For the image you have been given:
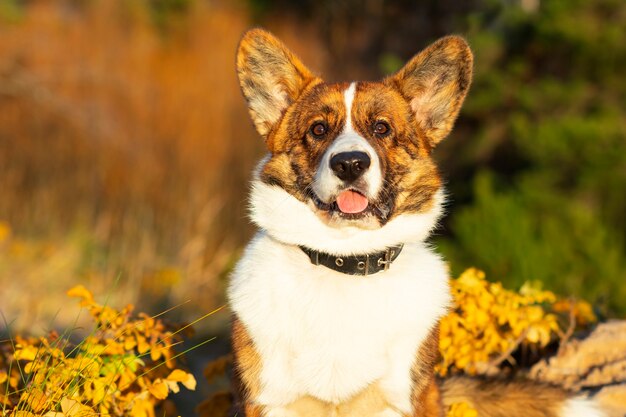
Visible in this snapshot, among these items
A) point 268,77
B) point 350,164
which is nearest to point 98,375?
point 350,164

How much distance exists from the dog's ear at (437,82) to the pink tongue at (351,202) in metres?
0.66

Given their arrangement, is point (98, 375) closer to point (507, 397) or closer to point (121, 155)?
point (507, 397)

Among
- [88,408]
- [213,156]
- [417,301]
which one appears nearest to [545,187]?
[213,156]

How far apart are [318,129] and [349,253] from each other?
61 cm

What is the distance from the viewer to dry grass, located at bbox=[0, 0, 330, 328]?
811 cm

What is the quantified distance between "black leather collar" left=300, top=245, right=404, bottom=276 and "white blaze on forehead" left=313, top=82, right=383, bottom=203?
0.77 feet

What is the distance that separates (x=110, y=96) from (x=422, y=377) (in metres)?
9.57

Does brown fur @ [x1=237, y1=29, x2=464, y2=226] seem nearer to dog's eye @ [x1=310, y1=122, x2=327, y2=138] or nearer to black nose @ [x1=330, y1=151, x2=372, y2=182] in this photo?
dog's eye @ [x1=310, y1=122, x2=327, y2=138]

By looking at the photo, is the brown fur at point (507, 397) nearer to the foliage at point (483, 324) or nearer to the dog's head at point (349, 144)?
the foliage at point (483, 324)

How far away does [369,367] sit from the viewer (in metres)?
3.21

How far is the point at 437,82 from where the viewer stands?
151 inches

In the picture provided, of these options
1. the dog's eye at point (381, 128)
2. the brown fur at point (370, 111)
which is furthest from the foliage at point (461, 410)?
the dog's eye at point (381, 128)

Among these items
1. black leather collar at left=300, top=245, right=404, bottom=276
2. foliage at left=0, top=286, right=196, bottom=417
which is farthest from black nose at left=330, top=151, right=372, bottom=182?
foliage at left=0, top=286, right=196, bottom=417

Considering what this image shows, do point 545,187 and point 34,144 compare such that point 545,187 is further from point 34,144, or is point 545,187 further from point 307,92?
point 34,144
